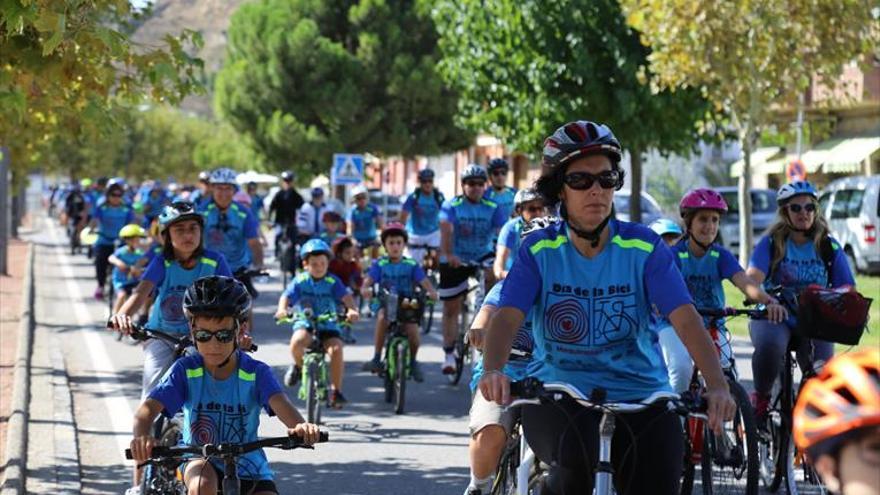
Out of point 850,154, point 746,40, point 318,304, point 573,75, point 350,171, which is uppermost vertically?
point 746,40

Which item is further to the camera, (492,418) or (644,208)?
(644,208)

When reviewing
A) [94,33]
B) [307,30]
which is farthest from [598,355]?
[307,30]

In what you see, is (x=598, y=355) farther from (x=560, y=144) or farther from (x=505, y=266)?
(x=505, y=266)

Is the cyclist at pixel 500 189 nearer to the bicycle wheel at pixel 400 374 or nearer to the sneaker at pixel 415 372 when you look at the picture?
the sneaker at pixel 415 372

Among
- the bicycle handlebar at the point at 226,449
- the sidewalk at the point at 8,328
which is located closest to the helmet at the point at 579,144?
the bicycle handlebar at the point at 226,449

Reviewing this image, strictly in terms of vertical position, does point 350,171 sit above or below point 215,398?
above

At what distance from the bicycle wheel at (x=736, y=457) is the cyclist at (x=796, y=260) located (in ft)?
3.13

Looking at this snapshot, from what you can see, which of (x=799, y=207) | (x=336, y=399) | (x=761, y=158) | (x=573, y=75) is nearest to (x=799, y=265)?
(x=799, y=207)

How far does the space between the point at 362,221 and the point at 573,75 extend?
6209mm

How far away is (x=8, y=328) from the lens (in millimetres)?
19719

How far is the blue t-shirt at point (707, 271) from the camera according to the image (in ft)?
28.9

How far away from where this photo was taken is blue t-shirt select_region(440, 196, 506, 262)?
583 inches

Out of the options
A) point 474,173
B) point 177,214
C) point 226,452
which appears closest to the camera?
point 226,452

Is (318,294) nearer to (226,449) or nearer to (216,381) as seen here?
(216,381)
